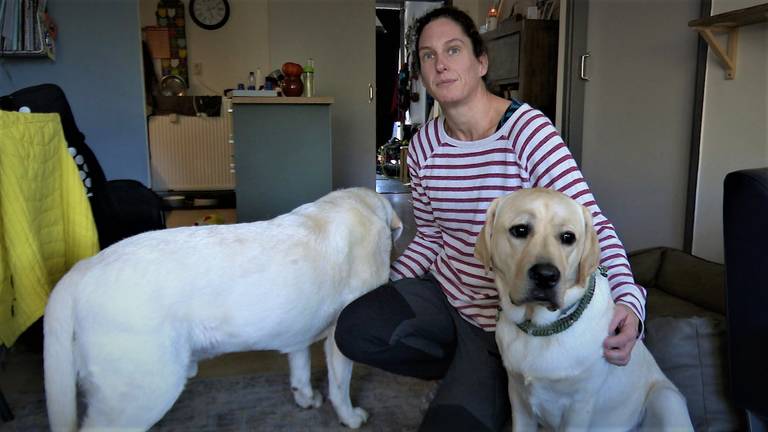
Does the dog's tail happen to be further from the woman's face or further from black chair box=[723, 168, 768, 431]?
black chair box=[723, 168, 768, 431]

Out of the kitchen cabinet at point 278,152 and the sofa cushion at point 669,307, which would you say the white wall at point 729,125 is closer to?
the sofa cushion at point 669,307

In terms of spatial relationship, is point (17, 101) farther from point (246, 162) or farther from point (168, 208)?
point (168, 208)

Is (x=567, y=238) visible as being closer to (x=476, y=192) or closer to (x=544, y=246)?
(x=544, y=246)

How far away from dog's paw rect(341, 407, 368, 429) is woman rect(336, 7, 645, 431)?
19cm

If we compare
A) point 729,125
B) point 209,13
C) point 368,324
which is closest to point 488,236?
point 368,324

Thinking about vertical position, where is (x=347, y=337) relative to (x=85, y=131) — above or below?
below

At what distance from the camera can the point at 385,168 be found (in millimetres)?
9023

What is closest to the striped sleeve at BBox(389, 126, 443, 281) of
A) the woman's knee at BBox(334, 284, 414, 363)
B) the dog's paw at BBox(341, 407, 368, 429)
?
the woman's knee at BBox(334, 284, 414, 363)

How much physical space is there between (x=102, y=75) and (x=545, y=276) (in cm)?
367

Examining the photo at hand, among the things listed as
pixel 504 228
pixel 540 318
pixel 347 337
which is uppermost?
pixel 504 228

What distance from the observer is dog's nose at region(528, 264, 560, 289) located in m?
1.09

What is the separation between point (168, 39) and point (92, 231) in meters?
4.94

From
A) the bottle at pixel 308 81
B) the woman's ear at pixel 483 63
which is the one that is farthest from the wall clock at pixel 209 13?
the woman's ear at pixel 483 63

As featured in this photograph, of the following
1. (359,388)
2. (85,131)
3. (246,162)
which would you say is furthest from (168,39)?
(359,388)
